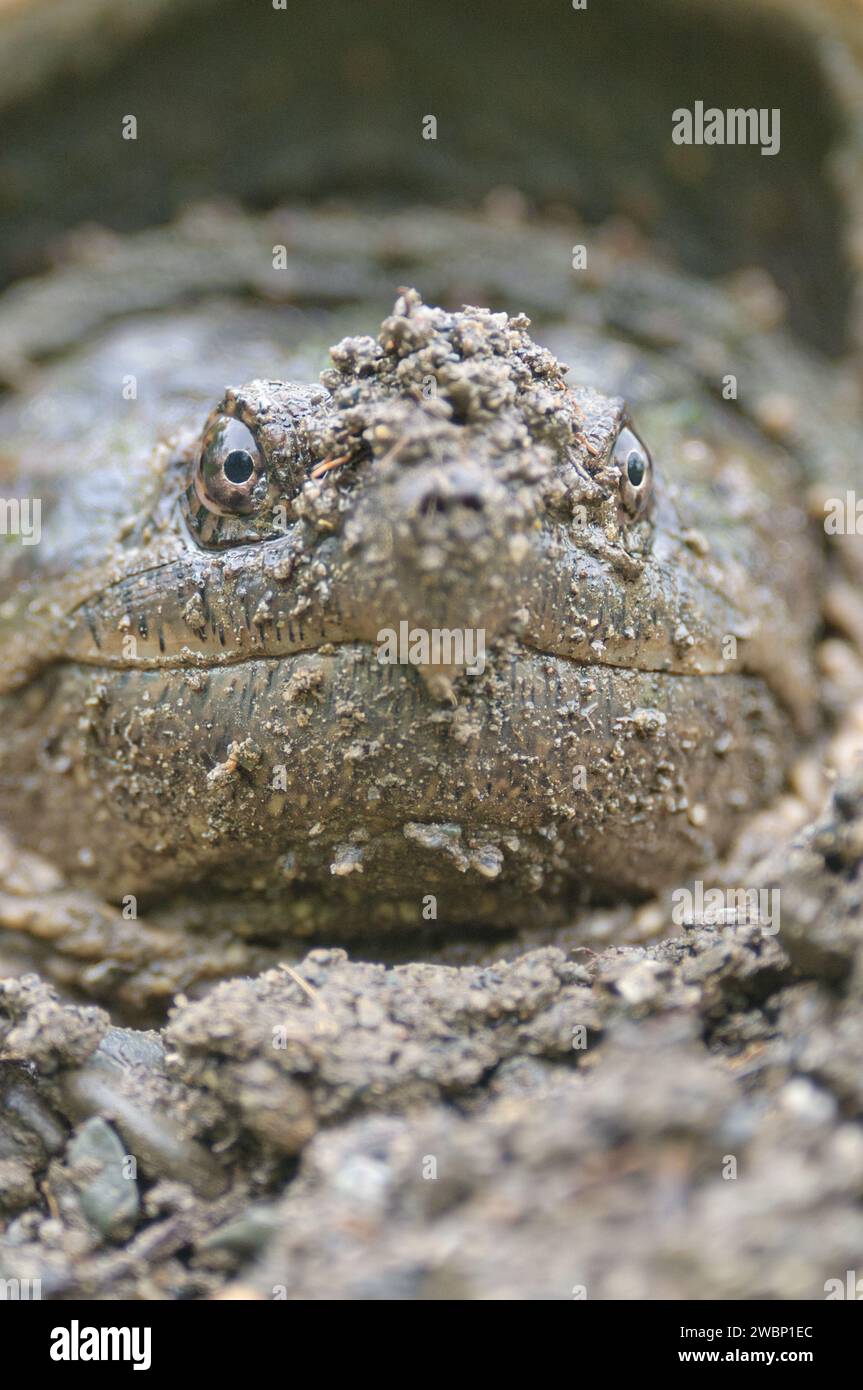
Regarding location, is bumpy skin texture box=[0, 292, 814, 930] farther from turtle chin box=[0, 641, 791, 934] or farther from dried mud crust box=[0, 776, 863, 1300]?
dried mud crust box=[0, 776, 863, 1300]

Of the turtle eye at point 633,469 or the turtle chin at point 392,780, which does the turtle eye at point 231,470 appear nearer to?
the turtle chin at point 392,780

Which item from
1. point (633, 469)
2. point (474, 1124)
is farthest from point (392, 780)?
point (633, 469)

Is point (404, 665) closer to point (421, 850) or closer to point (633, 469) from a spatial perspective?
point (421, 850)

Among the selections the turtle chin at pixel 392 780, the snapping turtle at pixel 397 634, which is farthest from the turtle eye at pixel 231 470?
the turtle chin at pixel 392 780

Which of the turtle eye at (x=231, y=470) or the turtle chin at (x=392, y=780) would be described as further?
the turtle eye at (x=231, y=470)

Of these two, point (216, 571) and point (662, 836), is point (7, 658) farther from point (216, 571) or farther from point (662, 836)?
point (662, 836)
